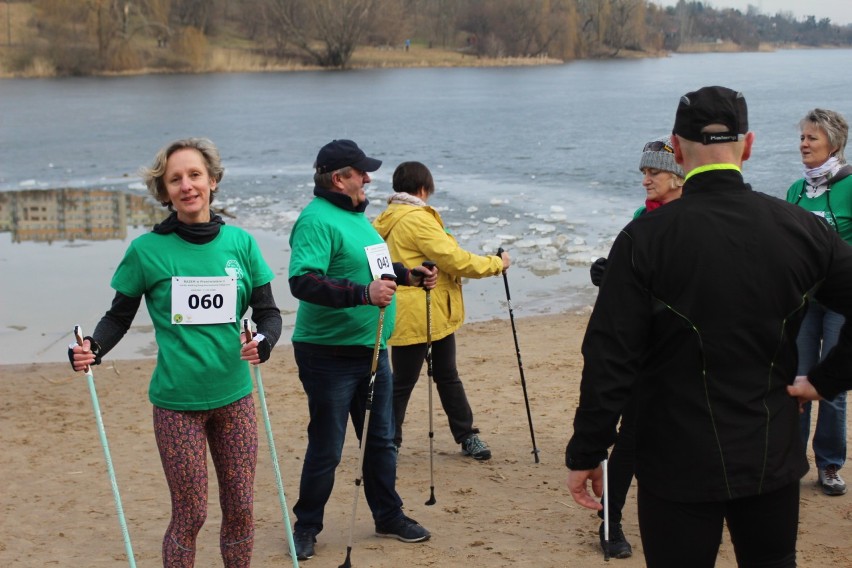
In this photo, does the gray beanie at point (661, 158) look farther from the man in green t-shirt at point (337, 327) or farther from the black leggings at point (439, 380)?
the black leggings at point (439, 380)

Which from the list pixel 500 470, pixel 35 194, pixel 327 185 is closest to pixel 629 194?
pixel 35 194

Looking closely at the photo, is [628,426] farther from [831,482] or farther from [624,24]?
[624,24]

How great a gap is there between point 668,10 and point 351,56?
9066 cm

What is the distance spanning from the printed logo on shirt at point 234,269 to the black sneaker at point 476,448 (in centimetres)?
279

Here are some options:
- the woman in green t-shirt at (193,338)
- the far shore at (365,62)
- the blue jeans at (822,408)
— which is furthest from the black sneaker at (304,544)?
the far shore at (365,62)

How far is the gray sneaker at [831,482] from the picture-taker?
5828 millimetres

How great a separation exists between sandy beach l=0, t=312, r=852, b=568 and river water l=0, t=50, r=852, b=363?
172 cm

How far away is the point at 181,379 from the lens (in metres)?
4.13

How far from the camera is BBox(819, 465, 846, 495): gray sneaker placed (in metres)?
5.83

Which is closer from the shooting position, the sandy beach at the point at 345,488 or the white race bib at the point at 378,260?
the white race bib at the point at 378,260

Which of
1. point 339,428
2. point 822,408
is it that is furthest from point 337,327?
point 822,408

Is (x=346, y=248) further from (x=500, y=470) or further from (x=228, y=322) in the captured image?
(x=500, y=470)

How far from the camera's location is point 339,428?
5.13 meters

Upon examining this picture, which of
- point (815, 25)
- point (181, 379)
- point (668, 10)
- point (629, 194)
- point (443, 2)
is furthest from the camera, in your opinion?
point (815, 25)
